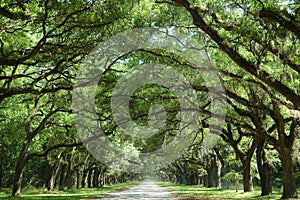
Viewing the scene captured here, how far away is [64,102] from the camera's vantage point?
17594mm

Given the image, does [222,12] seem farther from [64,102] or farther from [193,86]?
[64,102]

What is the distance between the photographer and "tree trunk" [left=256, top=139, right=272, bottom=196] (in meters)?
21.2

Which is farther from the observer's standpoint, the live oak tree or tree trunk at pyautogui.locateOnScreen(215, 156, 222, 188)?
tree trunk at pyautogui.locateOnScreen(215, 156, 222, 188)

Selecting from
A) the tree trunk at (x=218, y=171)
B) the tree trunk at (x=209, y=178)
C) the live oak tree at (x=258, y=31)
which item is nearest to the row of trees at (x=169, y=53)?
the live oak tree at (x=258, y=31)

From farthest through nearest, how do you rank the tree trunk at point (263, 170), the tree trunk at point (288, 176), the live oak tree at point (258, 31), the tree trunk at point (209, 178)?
1. the tree trunk at point (209, 178)
2. the tree trunk at point (263, 170)
3. the tree trunk at point (288, 176)
4. the live oak tree at point (258, 31)

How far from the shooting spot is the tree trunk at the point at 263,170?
2122cm

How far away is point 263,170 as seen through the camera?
2181 cm

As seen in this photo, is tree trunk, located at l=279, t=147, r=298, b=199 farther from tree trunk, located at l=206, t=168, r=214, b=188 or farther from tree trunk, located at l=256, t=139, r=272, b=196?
tree trunk, located at l=206, t=168, r=214, b=188

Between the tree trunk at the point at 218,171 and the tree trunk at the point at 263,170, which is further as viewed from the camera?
the tree trunk at the point at 218,171

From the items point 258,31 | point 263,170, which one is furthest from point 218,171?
point 258,31

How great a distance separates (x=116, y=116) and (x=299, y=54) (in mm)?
10932

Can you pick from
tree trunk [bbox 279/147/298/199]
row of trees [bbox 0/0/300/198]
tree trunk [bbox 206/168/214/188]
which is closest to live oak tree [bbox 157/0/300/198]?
row of trees [bbox 0/0/300/198]

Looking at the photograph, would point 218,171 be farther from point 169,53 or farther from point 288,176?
point 169,53

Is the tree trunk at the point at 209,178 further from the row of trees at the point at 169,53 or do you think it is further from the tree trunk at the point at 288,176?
the tree trunk at the point at 288,176
